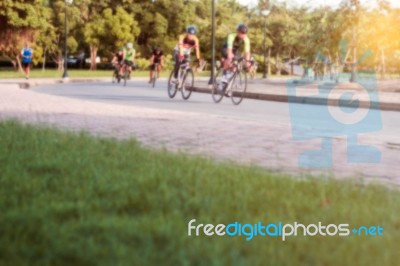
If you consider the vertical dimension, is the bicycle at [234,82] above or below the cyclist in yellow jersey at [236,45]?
below

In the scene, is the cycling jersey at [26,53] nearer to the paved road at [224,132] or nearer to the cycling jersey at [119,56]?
the cycling jersey at [119,56]

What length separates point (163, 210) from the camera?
505cm

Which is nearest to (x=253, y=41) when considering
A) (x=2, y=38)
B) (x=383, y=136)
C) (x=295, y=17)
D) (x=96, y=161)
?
(x=295, y=17)

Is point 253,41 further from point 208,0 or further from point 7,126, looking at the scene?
point 7,126

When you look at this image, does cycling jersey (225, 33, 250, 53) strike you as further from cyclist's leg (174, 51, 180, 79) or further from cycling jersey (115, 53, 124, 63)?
cycling jersey (115, 53, 124, 63)

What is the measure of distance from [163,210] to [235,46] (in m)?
13.4

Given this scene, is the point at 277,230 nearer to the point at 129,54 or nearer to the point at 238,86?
the point at 238,86

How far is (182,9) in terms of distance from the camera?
77125mm

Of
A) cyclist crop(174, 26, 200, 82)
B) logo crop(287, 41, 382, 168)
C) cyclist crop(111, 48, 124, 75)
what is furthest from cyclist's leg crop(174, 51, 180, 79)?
cyclist crop(111, 48, 124, 75)

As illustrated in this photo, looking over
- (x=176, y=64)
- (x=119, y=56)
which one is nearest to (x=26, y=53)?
(x=119, y=56)

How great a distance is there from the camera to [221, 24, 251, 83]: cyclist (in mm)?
17359

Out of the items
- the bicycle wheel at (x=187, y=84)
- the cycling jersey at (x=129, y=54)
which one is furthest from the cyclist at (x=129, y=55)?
the bicycle wheel at (x=187, y=84)

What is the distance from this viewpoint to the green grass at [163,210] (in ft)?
13.0

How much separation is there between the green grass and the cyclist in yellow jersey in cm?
1001
